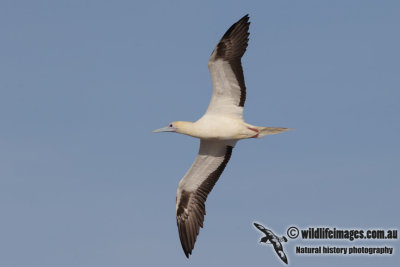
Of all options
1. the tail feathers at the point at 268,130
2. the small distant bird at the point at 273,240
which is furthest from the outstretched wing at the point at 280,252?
the tail feathers at the point at 268,130

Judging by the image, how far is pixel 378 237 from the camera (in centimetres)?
3203

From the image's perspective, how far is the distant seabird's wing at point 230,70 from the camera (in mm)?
29422

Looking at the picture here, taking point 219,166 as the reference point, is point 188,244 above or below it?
below

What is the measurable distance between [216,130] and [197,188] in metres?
2.80

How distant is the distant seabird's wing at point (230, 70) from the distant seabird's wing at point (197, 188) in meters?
1.88

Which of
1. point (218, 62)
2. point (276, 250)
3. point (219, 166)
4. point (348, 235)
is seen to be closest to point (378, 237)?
point (348, 235)

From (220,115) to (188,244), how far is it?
4.76m

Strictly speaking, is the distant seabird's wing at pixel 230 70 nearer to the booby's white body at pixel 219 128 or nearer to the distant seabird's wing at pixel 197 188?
the booby's white body at pixel 219 128

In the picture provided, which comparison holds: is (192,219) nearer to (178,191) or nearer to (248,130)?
(178,191)

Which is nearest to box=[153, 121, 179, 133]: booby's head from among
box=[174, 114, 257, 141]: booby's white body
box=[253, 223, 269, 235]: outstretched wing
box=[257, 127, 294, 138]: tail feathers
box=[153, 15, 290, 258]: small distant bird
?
box=[153, 15, 290, 258]: small distant bird

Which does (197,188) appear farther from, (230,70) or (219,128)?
(230,70)

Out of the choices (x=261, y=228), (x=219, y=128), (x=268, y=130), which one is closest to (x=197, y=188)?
(x=261, y=228)

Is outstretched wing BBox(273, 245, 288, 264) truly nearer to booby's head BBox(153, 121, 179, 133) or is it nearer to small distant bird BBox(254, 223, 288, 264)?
small distant bird BBox(254, 223, 288, 264)

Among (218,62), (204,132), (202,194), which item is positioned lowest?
(202,194)
